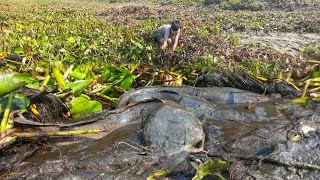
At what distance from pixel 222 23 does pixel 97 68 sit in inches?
219

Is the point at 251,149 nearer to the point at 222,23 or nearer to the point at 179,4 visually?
the point at 222,23

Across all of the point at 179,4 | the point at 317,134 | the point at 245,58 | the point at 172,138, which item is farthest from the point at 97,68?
the point at 179,4

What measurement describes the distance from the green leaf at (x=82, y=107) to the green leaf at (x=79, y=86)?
0.14 metres

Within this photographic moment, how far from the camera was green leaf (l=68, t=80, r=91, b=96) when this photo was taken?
146 inches

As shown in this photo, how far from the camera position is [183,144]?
9.14ft

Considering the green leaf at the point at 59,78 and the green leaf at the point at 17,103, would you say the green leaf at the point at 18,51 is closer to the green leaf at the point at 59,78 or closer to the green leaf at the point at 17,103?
the green leaf at the point at 59,78

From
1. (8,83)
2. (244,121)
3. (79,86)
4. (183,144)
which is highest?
(8,83)

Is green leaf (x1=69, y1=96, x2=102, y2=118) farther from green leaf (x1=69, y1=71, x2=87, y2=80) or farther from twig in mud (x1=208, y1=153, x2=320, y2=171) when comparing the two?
twig in mud (x1=208, y1=153, x2=320, y2=171)

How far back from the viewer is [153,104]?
11.3 ft

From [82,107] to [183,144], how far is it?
4.21 feet

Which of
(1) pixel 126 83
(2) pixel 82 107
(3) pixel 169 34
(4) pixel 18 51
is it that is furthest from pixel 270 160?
(3) pixel 169 34

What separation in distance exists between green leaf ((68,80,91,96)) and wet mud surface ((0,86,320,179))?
602 mm

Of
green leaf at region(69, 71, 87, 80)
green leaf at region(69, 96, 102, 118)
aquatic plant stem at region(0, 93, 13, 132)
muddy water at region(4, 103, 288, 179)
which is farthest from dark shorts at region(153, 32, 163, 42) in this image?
aquatic plant stem at region(0, 93, 13, 132)

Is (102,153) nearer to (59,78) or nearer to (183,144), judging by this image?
(183,144)
